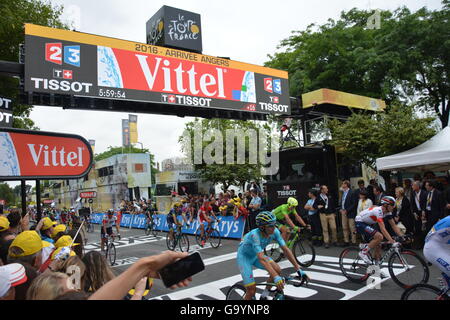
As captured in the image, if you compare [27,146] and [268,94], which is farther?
[268,94]

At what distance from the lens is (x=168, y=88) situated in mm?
11289

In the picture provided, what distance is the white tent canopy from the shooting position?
9.46 m

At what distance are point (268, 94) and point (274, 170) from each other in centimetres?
339

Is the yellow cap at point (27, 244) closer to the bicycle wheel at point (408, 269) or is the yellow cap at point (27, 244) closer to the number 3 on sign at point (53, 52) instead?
the bicycle wheel at point (408, 269)

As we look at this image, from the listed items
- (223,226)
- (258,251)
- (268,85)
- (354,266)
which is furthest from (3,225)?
(268,85)

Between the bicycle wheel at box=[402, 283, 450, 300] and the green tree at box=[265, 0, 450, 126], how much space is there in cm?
1530

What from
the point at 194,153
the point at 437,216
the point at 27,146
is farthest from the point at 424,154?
the point at 194,153

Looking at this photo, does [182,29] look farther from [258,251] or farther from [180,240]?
[258,251]

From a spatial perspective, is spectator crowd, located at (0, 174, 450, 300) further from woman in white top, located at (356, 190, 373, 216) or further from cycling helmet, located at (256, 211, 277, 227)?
cycling helmet, located at (256, 211, 277, 227)

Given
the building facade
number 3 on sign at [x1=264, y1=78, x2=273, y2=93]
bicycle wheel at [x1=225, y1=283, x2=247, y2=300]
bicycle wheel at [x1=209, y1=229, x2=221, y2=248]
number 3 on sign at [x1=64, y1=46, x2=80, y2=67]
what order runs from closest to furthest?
bicycle wheel at [x1=225, y1=283, x2=247, y2=300] → number 3 on sign at [x1=64, y1=46, x2=80, y2=67] → bicycle wheel at [x1=209, y1=229, x2=221, y2=248] → number 3 on sign at [x1=264, y1=78, x2=273, y2=93] → the building facade

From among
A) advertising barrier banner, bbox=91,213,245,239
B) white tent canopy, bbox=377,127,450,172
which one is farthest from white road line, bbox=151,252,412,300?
advertising barrier banner, bbox=91,213,245,239

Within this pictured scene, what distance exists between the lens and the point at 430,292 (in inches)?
160
